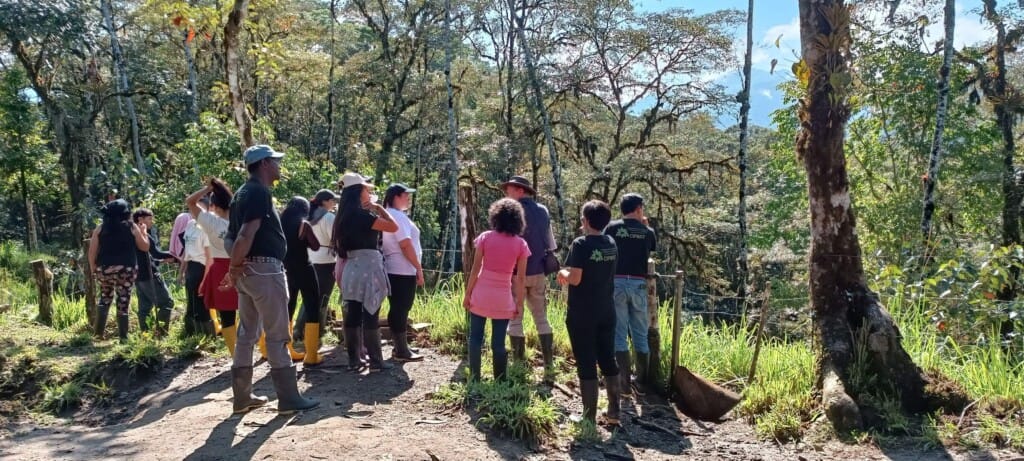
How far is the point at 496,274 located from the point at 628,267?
1.27m

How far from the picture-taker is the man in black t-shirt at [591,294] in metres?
4.53

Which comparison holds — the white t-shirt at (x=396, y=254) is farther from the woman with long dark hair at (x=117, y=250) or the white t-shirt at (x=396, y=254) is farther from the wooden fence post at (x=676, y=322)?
the woman with long dark hair at (x=117, y=250)

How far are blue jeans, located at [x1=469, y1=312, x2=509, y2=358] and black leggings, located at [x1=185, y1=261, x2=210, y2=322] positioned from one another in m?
3.11

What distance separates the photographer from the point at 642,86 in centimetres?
1970

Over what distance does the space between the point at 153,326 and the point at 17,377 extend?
5.24 feet

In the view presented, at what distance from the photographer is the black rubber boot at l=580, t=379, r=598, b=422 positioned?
471 cm

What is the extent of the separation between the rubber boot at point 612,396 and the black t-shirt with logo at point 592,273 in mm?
572

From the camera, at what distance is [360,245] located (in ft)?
17.5

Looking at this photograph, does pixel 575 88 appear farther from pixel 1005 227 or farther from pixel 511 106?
pixel 1005 227

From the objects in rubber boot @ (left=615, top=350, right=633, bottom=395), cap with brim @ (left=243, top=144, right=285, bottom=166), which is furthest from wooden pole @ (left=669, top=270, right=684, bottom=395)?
cap with brim @ (left=243, top=144, right=285, bottom=166)

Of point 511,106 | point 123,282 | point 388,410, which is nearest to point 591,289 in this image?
point 388,410

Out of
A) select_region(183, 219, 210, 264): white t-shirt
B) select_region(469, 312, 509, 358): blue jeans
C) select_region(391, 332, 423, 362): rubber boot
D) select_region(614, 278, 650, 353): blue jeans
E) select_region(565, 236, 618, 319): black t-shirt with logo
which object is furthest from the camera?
select_region(183, 219, 210, 264): white t-shirt

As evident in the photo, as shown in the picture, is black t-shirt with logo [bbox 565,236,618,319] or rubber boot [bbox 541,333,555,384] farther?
rubber boot [bbox 541,333,555,384]

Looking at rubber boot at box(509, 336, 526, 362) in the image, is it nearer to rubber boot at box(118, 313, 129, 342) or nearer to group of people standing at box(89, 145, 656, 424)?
group of people standing at box(89, 145, 656, 424)
